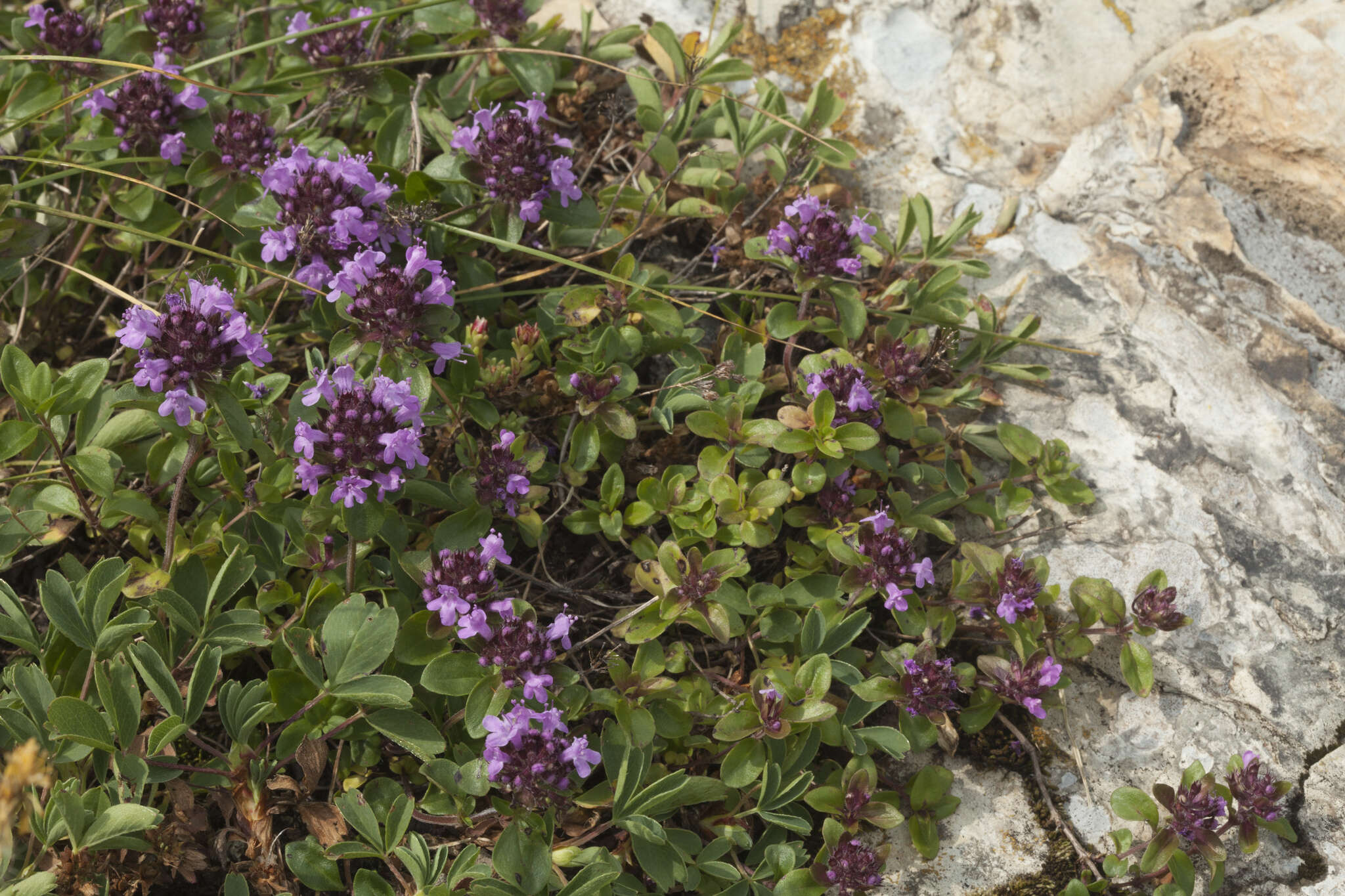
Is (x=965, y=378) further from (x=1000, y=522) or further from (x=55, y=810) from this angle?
(x=55, y=810)

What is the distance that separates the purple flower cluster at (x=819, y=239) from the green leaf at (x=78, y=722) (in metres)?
2.57

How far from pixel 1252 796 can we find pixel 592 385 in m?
2.40

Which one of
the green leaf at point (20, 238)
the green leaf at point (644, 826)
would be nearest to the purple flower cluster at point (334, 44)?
the green leaf at point (20, 238)

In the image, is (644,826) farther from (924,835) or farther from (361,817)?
Answer: (924,835)

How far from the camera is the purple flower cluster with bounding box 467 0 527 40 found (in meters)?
3.80

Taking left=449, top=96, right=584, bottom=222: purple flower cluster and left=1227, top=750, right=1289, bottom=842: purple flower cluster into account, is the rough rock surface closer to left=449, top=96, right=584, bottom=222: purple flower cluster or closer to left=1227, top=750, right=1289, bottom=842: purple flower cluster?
left=1227, top=750, right=1289, bottom=842: purple flower cluster

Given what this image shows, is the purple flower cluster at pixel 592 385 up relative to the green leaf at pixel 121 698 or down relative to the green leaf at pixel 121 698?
up

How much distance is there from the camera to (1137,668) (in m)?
3.17

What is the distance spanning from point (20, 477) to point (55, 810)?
1.12m

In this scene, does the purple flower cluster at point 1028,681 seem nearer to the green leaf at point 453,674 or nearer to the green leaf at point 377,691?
the green leaf at point 453,674

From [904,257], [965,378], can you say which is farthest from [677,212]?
[965,378]

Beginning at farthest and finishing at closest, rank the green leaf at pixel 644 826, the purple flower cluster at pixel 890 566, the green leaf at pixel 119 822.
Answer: the purple flower cluster at pixel 890 566 < the green leaf at pixel 644 826 < the green leaf at pixel 119 822

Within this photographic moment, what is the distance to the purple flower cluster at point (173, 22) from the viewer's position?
360 cm

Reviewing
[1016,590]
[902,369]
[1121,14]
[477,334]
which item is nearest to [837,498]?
[902,369]
